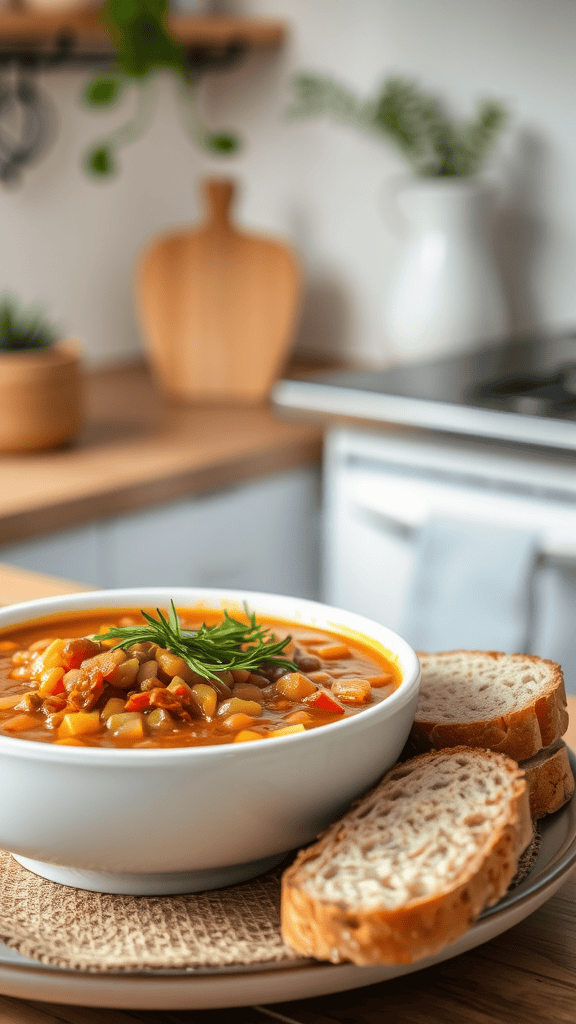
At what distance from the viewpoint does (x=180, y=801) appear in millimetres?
585

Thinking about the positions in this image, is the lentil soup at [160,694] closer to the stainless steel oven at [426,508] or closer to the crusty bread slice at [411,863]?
the crusty bread slice at [411,863]

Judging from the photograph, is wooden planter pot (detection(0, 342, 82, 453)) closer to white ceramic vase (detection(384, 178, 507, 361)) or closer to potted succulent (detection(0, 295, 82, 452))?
potted succulent (detection(0, 295, 82, 452))

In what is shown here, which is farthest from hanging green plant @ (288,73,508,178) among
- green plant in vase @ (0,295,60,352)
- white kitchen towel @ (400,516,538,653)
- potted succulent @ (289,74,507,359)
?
white kitchen towel @ (400,516,538,653)

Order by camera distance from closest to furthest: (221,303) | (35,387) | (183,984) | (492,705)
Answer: (183,984)
(492,705)
(35,387)
(221,303)

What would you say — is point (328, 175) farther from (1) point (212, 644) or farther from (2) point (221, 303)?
(1) point (212, 644)

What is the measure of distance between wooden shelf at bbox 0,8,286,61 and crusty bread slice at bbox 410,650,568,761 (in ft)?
6.38

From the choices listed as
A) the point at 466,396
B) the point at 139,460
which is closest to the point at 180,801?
the point at 466,396

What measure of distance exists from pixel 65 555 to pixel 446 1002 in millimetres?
1421

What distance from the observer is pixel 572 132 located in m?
2.54

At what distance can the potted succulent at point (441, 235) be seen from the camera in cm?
249

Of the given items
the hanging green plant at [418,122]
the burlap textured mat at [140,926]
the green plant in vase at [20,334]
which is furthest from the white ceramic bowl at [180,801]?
the hanging green plant at [418,122]

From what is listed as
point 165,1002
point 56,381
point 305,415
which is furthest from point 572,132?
point 165,1002

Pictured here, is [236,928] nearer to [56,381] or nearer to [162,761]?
[162,761]

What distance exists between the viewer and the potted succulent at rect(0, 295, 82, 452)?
2.07 m
